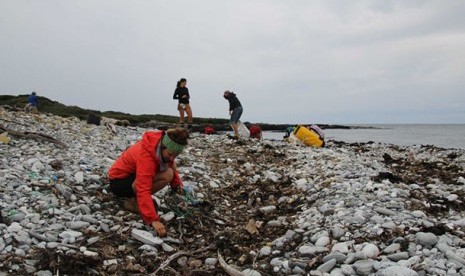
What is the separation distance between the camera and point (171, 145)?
18.4 feet

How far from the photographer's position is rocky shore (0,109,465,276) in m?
4.61

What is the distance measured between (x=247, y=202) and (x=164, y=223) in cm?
218

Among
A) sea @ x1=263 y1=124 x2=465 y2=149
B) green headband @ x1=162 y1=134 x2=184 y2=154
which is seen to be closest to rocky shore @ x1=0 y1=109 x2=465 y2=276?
green headband @ x1=162 y1=134 x2=184 y2=154

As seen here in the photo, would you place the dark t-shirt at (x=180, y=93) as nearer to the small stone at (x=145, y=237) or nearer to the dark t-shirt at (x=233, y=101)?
the dark t-shirt at (x=233, y=101)

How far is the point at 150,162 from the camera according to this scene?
5.70 meters

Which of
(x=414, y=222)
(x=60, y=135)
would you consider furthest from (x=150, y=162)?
(x=60, y=135)

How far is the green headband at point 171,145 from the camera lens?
18.3 feet

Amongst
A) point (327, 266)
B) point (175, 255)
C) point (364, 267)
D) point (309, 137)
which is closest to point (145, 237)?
point (175, 255)

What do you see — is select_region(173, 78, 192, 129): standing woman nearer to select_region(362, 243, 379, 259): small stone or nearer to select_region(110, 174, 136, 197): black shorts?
select_region(110, 174, 136, 197): black shorts

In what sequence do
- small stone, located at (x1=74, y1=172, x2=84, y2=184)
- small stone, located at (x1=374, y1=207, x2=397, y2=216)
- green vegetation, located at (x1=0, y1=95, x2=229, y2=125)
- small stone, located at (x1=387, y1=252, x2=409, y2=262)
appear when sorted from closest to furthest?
small stone, located at (x1=387, y1=252, x2=409, y2=262)
small stone, located at (x1=374, y1=207, x2=397, y2=216)
small stone, located at (x1=74, y1=172, x2=84, y2=184)
green vegetation, located at (x1=0, y1=95, x2=229, y2=125)

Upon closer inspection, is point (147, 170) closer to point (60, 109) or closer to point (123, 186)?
point (123, 186)

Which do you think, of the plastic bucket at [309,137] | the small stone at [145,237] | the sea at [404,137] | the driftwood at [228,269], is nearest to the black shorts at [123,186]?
the small stone at [145,237]

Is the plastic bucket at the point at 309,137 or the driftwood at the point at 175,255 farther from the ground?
the plastic bucket at the point at 309,137

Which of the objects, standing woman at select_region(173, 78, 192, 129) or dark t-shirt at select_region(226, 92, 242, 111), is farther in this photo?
standing woman at select_region(173, 78, 192, 129)
